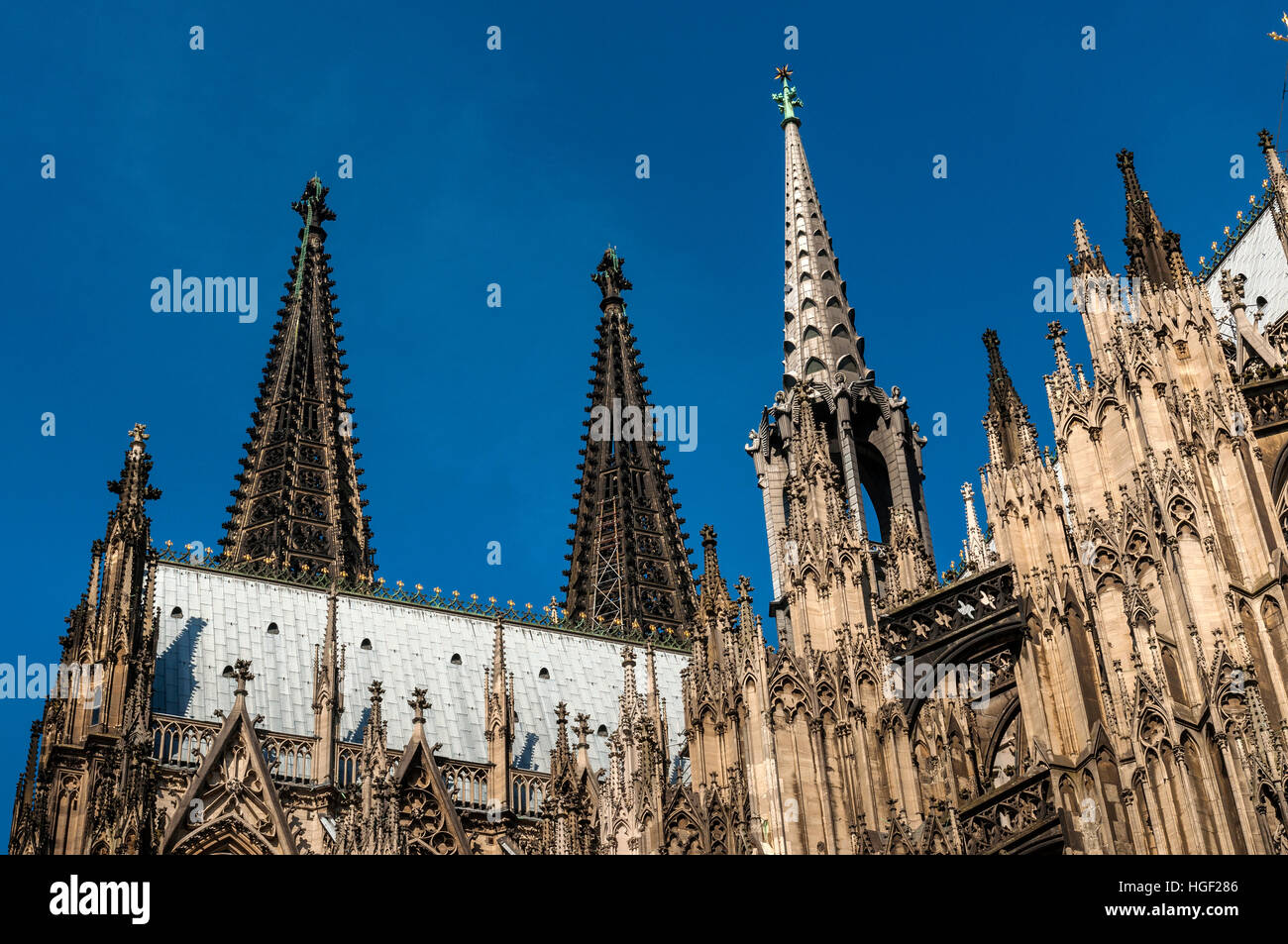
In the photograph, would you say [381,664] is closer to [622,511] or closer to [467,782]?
[467,782]

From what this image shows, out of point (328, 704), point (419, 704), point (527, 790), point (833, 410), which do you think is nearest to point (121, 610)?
point (328, 704)

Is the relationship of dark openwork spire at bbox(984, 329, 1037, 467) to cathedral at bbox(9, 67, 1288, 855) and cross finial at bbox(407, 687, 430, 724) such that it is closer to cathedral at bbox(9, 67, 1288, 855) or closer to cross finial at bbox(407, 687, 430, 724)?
cathedral at bbox(9, 67, 1288, 855)

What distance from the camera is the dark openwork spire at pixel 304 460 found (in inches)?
2296

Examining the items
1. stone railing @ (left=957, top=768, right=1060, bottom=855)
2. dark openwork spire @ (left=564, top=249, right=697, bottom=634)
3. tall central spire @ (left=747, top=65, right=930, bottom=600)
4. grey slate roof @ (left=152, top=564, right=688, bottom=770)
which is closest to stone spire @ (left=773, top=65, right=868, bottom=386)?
tall central spire @ (left=747, top=65, right=930, bottom=600)

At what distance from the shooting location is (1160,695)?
20.9 m

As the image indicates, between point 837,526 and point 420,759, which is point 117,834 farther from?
point 837,526

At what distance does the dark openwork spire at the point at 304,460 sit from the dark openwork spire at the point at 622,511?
855 cm

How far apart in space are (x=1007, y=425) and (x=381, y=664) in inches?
943

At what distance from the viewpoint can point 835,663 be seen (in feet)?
87.2

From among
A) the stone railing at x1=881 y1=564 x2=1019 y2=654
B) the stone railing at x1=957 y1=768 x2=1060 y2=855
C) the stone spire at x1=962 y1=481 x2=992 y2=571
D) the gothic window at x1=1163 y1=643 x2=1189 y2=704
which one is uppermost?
the stone spire at x1=962 y1=481 x2=992 y2=571

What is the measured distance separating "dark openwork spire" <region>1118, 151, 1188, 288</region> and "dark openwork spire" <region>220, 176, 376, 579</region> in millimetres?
32565

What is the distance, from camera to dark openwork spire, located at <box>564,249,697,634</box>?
61.6m

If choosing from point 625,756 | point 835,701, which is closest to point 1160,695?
point 835,701
